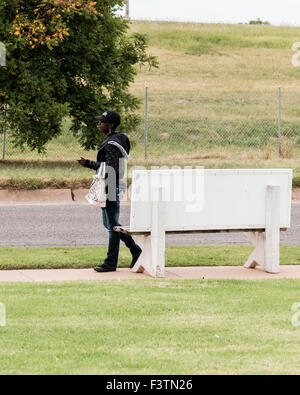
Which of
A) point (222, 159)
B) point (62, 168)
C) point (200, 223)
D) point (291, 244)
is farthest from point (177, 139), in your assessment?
point (200, 223)

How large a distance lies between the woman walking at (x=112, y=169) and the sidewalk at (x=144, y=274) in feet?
0.85

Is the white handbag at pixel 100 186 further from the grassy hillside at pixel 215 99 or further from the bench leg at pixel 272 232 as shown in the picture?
the grassy hillside at pixel 215 99

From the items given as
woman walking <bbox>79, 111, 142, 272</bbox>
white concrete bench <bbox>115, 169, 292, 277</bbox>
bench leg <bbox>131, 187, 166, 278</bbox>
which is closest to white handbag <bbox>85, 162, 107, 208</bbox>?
woman walking <bbox>79, 111, 142, 272</bbox>

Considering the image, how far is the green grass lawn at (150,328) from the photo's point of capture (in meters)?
5.35

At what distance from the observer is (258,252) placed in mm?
9758

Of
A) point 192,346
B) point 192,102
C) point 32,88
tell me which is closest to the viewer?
point 192,346

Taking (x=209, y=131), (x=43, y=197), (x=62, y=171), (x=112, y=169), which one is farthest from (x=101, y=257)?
(x=209, y=131)

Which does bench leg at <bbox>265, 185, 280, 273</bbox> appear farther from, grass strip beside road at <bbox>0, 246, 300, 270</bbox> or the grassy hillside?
the grassy hillside

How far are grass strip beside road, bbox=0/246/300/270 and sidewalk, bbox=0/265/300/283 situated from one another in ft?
0.98

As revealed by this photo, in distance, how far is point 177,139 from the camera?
2900 cm

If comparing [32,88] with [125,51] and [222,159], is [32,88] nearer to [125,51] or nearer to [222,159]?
[125,51]

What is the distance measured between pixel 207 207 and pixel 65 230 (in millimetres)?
4068

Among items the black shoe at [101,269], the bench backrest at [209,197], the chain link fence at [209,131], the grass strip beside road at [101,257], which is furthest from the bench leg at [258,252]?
the chain link fence at [209,131]

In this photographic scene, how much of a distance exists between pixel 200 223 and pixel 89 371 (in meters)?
4.42
